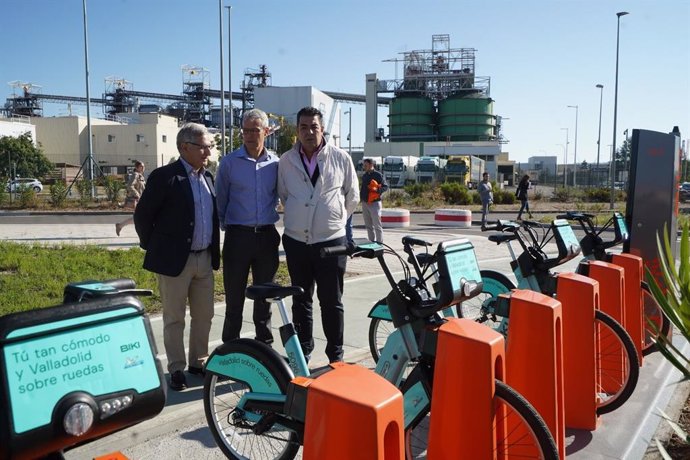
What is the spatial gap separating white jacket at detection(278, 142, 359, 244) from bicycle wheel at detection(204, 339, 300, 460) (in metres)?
1.33

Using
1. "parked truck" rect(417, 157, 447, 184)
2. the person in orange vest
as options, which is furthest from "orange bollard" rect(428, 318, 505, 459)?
"parked truck" rect(417, 157, 447, 184)

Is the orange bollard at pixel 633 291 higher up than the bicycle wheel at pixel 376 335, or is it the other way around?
the orange bollard at pixel 633 291

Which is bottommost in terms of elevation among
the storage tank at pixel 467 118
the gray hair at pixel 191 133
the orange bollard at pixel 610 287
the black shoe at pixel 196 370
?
the black shoe at pixel 196 370

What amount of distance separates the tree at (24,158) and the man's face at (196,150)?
50582mm

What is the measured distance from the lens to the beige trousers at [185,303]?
167 inches

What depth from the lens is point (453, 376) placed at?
261cm

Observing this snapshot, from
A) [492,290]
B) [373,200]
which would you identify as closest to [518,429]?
[492,290]

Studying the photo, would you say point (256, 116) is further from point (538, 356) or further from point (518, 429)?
point (518, 429)

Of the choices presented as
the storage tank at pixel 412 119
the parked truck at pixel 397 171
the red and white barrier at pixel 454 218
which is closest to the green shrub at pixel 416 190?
the parked truck at pixel 397 171

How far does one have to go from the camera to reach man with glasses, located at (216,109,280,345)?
4.46 m

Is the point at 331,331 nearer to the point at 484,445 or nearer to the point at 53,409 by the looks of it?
the point at 484,445

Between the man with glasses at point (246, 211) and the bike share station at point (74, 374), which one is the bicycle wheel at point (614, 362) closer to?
the man with glasses at point (246, 211)

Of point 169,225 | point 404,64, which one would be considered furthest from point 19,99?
point 169,225

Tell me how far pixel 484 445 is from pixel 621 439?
5.23ft
